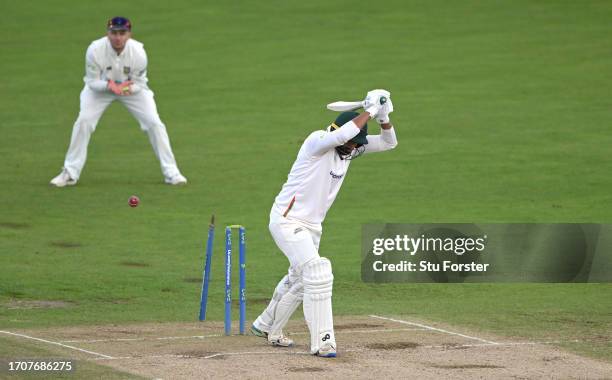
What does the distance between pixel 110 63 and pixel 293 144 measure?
4.65 m

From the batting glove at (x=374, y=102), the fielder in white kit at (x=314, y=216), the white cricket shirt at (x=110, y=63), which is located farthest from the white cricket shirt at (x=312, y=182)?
the white cricket shirt at (x=110, y=63)

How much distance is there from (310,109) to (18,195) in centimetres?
740

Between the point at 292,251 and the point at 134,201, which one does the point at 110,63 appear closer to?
the point at 134,201

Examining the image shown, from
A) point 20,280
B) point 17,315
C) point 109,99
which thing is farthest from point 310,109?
point 17,315

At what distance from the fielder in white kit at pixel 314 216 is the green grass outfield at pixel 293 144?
2140 mm

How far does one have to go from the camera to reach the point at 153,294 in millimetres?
14703

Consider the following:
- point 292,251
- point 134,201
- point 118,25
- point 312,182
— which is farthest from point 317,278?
point 118,25

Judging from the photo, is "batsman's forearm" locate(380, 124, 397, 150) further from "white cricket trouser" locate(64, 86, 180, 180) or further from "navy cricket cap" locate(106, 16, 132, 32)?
"white cricket trouser" locate(64, 86, 180, 180)

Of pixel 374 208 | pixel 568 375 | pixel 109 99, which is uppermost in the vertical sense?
pixel 109 99

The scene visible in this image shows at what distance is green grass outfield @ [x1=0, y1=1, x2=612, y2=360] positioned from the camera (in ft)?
48.6

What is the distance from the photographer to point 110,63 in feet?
64.3

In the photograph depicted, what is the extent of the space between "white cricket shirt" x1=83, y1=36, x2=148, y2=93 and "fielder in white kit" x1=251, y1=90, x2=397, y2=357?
844 cm

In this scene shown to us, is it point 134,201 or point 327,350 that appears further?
point 134,201

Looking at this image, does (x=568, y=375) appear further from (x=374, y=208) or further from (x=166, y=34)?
(x=166, y=34)
